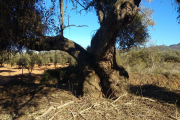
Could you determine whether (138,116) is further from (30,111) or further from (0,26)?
(0,26)

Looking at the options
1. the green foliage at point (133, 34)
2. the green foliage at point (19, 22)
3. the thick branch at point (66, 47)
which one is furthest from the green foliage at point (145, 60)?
the green foliage at point (19, 22)

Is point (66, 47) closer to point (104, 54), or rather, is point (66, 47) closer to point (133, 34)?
point (104, 54)

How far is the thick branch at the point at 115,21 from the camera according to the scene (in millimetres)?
3596

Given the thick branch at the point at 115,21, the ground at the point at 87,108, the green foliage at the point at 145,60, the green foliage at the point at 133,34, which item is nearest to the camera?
the ground at the point at 87,108

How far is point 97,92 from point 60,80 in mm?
6652

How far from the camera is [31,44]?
5066mm

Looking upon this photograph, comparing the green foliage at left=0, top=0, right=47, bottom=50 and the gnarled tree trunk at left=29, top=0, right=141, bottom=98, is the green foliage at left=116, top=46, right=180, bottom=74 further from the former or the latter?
the green foliage at left=0, top=0, right=47, bottom=50

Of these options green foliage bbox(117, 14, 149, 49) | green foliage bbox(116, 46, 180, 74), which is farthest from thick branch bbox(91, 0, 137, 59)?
green foliage bbox(116, 46, 180, 74)

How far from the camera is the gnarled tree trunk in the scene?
3689 millimetres

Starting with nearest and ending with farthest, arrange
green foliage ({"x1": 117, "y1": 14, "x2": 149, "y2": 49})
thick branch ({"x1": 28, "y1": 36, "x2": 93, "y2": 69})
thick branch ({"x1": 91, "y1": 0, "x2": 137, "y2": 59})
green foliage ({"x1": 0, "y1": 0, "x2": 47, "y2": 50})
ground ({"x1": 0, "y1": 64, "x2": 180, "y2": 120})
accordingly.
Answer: ground ({"x1": 0, "y1": 64, "x2": 180, "y2": 120})
thick branch ({"x1": 91, "y1": 0, "x2": 137, "y2": 59})
green foliage ({"x1": 0, "y1": 0, "x2": 47, "y2": 50})
thick branch ({"x1": 28, "y1": 36, "x2": 93, "y2": 69})
green foliage ({"x1": 117, "y1": 14, "x2": 149, "y2": 49})

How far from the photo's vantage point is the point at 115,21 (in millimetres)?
3805

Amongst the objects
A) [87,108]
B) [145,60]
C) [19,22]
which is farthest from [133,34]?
[145,60]

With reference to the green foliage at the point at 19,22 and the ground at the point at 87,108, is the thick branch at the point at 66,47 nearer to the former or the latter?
the green foliage at the point at 19,22

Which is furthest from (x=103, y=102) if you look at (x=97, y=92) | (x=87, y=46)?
(x=87, y=46)
